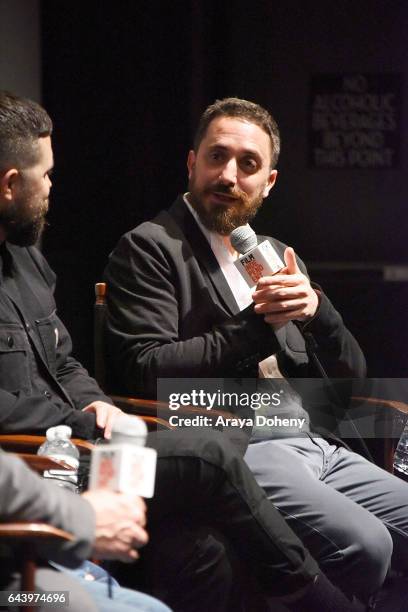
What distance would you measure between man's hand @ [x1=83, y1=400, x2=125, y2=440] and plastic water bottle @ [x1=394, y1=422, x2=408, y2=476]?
945mm

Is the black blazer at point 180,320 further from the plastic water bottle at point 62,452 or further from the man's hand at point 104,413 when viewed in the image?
the plastic water bottle at point 62,452

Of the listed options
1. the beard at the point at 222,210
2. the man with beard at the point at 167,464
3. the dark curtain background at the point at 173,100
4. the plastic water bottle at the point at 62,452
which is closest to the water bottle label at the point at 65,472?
the plastic water bottle at the point at 62,452

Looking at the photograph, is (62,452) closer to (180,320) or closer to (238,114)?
(180,320)

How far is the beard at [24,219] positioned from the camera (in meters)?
2.57

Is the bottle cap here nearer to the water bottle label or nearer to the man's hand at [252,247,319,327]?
the water bottle label

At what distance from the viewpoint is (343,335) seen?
3.14 metres

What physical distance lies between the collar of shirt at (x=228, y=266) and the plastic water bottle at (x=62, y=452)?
0.73 metres

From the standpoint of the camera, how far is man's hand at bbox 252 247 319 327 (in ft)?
9.02

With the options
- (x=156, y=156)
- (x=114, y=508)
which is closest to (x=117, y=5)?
(x=156, y=156)

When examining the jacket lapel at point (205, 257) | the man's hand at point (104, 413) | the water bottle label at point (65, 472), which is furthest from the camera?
the jacket lapel at point (205, 257)

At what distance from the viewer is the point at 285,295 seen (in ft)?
9.11

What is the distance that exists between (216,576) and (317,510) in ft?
1.33

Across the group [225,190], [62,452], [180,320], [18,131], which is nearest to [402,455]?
[180,320]

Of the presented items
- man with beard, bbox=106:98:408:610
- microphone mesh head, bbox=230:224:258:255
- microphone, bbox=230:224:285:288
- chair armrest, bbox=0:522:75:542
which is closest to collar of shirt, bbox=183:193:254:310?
man with beard, bbox=106:98:408:610
